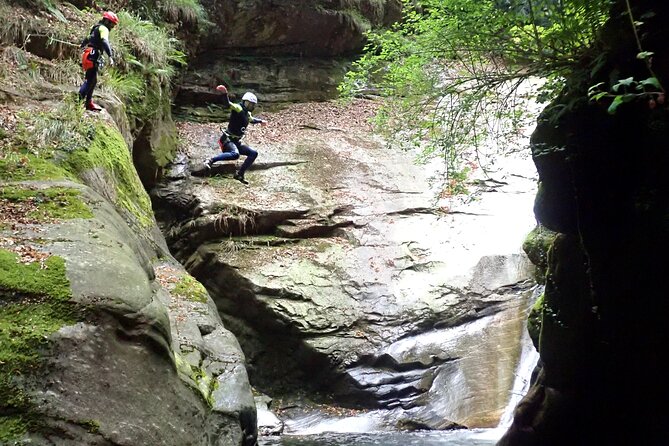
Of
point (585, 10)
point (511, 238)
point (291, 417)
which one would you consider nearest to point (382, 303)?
point (291, 417)

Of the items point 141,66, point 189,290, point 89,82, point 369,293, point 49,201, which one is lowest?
point 369,293

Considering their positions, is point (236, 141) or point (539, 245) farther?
point (236, 141)

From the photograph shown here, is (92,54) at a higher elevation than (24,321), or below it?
higher

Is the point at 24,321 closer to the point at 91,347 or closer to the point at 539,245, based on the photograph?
the point at 91,347

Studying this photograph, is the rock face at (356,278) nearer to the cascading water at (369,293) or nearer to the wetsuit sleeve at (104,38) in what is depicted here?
the cascading water at (369,293)

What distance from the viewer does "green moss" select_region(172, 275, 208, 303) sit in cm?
716

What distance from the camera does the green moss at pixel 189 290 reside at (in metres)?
7.16

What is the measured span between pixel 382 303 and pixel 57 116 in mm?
6556

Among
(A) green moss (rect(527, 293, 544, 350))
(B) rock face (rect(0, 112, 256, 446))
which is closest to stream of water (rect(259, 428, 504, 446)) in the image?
(A) green moss (rect(527, 293, 544, 350))

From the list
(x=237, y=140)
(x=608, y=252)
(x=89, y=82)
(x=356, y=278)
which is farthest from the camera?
(x=237, y=140)

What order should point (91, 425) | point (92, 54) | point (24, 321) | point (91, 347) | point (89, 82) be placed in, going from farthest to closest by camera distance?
1. point (89, 82)
2. point (92, 54)
3. point (91, 347)
4. point (24, 321)
5. point (91, 425)

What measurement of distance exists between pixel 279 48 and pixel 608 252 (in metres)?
14.6

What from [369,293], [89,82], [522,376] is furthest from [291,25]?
[522,376]

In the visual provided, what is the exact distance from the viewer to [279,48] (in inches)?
695
